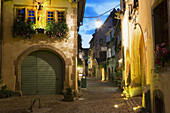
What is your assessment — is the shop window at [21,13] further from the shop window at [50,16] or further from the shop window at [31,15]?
the shop window at [50,16]

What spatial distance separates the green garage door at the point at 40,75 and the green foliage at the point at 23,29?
1.30 m

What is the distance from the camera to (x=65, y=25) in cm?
1166

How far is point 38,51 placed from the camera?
12000mm

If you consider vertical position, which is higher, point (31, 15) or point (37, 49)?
point (31, 15)

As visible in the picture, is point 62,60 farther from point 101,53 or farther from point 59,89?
point 101,53

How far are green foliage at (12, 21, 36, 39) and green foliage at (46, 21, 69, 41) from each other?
932 millimetres

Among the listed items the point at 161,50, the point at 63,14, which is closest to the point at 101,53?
the point at 63,14

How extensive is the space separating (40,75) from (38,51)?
1521 millimetres

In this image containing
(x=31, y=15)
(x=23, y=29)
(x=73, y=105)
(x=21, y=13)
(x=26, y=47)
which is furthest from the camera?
(x=31, y=15)

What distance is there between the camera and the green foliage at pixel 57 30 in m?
11.4

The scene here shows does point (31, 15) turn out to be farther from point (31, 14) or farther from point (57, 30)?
point (57, 30)

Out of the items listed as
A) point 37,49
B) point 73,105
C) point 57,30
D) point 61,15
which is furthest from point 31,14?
point 73,105

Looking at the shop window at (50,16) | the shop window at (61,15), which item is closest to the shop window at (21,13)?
the shop window at (50,16)

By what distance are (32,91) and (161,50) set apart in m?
9.13
